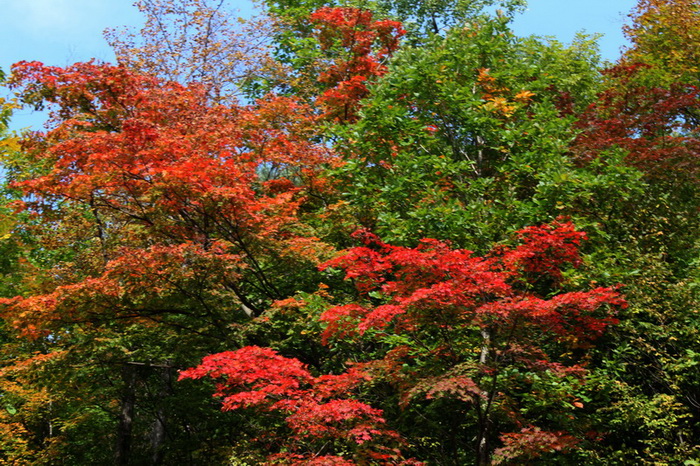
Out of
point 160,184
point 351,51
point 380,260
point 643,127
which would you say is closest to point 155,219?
point 160,184

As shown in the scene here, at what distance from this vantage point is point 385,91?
1209 cm

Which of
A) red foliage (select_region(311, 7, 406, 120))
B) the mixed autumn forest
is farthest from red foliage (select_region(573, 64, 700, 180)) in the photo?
red foliage (select_region(311, 7, 406, 120))

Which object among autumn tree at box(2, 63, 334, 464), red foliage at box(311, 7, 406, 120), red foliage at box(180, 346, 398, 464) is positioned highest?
red foliage at box(311, 7, 406, 120)

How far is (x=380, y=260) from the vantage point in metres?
9.08

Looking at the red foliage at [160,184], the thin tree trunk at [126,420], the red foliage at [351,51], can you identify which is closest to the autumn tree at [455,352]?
the red foliage at [160,184]

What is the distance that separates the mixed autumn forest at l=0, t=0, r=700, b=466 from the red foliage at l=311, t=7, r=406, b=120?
0.08 m

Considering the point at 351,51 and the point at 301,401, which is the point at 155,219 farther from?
the point at 351,51

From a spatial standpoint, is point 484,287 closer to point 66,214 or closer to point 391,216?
point 391,216

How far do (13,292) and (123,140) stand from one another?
9.22 m

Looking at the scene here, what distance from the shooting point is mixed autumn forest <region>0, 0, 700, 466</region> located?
346 inches

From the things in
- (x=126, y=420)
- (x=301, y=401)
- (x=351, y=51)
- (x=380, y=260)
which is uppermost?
(x=351, y=51)

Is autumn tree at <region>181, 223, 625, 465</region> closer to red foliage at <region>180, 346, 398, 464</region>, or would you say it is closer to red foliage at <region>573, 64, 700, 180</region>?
red foliage at <region>180, 346, 398, 464</region>

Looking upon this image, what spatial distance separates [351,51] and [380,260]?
8601 mm

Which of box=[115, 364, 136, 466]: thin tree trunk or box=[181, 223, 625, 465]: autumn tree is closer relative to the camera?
box=[181, 223, 625, 465]: autumn tree
